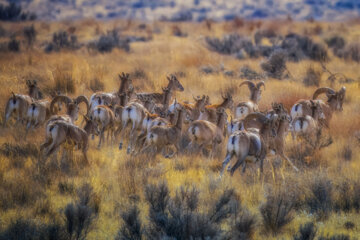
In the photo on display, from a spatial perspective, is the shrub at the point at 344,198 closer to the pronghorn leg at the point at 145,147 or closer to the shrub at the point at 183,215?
the shrub at the point at 183,215

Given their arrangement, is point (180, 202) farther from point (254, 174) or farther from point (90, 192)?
point (254, 174)

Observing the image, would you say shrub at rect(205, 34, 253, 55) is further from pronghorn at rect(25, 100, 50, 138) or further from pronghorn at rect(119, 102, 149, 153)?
pronghorn at rect(25, 100, 50, 138)

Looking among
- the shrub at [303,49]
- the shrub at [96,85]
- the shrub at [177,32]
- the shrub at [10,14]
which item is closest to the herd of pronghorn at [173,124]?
the shrub at [96,85]

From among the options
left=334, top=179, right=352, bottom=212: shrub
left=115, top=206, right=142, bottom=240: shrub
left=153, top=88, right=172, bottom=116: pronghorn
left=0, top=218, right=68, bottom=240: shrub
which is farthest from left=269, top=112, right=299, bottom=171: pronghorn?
left=0, top=218, right=68, bottom=240: shrub

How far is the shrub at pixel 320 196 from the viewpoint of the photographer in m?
7.65

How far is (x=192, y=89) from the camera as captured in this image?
17266 mm

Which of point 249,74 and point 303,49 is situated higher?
point 303,49

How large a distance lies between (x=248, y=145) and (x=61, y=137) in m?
3.61

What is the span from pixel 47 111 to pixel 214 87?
7039mm

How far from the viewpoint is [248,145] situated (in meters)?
9.16

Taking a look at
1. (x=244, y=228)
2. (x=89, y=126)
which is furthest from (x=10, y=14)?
(x=244, y=228)

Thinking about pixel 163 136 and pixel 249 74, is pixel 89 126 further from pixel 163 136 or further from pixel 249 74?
pixel 249 74

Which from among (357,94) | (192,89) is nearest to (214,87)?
(192,89)

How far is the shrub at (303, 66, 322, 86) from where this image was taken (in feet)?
58.8
